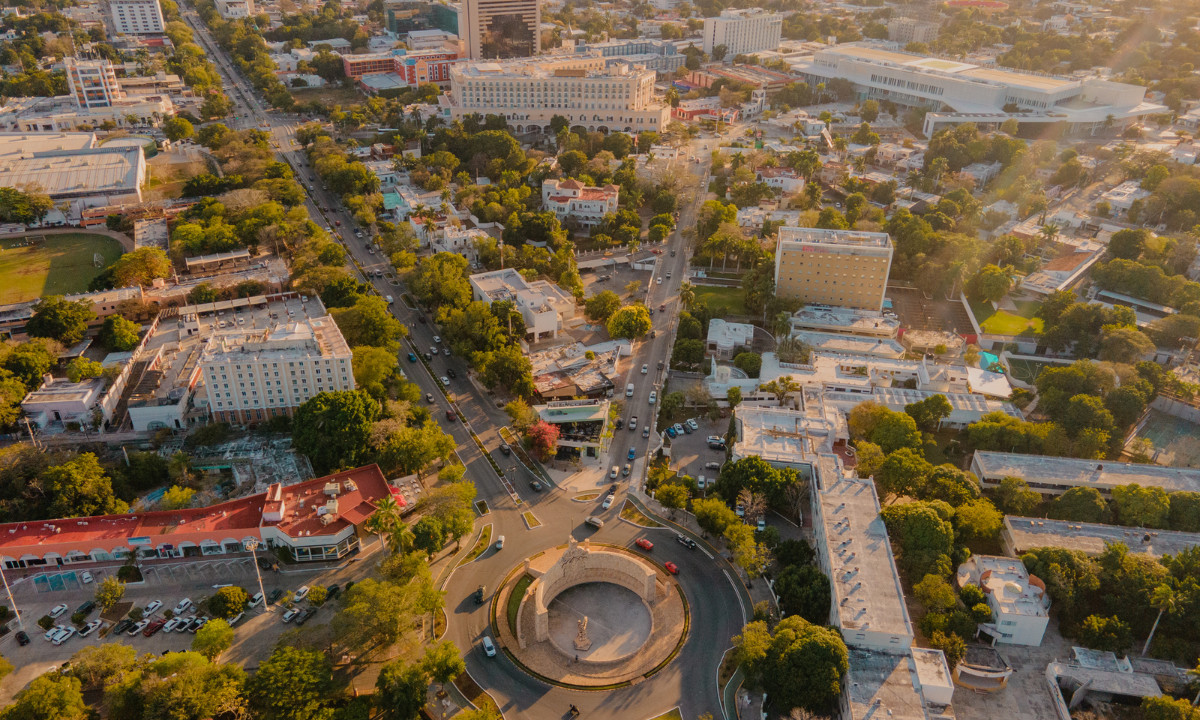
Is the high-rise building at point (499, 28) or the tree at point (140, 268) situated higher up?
the high-rise building at point (499, 28)

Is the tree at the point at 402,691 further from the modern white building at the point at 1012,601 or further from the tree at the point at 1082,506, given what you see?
the tree at the point at 1082,506

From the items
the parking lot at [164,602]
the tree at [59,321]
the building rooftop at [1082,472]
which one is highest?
the tree at [59,321]

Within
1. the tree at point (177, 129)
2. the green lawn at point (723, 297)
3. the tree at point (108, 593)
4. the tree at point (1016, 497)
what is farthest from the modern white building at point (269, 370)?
the tree at point (177, 129)

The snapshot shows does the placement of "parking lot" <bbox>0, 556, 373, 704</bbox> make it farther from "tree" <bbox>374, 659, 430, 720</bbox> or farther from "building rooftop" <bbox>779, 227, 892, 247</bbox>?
"building rooftop" <bbox>779, 227, 892, 247</bbox>

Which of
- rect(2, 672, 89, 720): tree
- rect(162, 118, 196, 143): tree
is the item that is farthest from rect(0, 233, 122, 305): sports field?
rect(2, 672, 89, 720): tree

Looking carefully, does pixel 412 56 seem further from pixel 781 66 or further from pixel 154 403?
pixel 154 403
